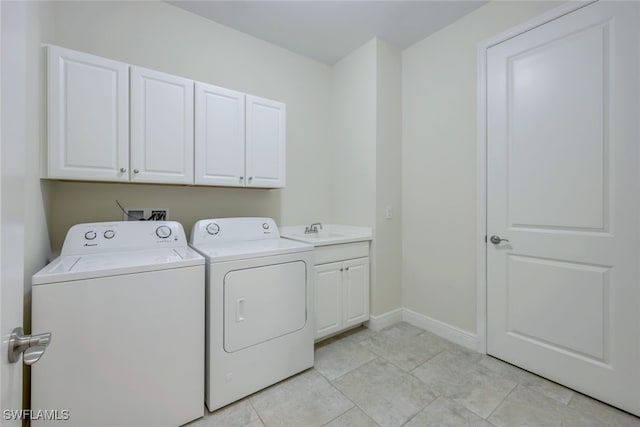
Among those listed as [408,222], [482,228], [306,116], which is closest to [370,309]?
[408,222]

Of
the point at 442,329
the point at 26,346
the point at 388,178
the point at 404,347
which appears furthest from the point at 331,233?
the point at 26,346

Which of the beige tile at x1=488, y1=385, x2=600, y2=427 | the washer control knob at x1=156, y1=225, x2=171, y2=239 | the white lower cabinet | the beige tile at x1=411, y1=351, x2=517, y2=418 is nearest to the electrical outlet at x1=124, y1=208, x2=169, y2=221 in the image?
the washer control knob at x1=156, y1=225, x2=171, y2=239

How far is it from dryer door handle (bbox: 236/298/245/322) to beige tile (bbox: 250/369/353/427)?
0.50 meters

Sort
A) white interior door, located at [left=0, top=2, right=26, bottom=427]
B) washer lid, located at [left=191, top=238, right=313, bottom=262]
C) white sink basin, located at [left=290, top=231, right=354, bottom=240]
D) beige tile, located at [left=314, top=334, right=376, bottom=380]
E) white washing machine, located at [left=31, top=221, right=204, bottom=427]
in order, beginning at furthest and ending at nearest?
1. white sink basin, located at [left=290, top=231, right=354, bottom=240]
2. beige tile, located at [left=314, top=334, right=376, bottom=380]
3. washer lid, located at [left=191, top=238, right=313, bottom=262]
4. white washing machine, located at [left=31, top=221, right=204, bottom=427]
5. white interior door, located at [left=0, top=2, right=26, bottom=427]

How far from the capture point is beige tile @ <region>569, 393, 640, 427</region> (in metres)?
1.43

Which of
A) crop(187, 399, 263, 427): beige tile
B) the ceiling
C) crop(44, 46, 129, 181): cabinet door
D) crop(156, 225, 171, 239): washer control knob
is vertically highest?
the ceiling

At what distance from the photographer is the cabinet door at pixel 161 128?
168 cm

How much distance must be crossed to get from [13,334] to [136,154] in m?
1.43

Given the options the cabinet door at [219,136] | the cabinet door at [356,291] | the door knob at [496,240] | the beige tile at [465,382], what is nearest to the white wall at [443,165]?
the door knob at [496,240]

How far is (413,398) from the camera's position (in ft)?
5.29

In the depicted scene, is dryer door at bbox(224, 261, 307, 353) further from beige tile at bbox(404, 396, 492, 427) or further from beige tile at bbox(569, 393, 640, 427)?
beige tile at bbox(569, 393, 640, 427)

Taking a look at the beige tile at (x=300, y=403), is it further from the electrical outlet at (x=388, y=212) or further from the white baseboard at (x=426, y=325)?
the electrical outlet at (x=388, y=212)

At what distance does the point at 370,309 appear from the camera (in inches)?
99.7

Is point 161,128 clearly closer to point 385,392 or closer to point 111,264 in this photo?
point 111,264
